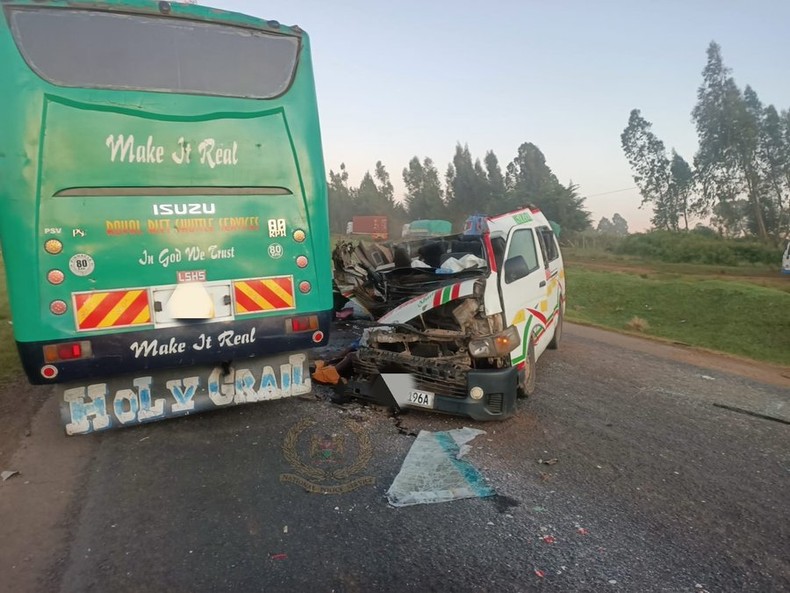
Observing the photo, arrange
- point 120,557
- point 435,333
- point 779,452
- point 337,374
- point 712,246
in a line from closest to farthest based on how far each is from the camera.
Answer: point 120,557
point 779,452
point 435,333
point 337,374
point 712,246

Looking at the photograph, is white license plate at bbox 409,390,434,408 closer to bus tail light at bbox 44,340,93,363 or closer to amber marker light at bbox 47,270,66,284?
bus tail light at bbox 44,340,93,363

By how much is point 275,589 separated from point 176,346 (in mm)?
2136

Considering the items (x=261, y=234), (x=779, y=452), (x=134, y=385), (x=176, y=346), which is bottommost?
(x=779, y=452)

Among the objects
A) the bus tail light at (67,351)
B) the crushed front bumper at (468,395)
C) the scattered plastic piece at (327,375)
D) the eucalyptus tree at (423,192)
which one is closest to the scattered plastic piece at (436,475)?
→ the crushed front bumper at (468,395)

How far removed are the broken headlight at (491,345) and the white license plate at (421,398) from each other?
603mm

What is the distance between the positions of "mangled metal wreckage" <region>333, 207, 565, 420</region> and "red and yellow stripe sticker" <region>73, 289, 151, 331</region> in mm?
2253

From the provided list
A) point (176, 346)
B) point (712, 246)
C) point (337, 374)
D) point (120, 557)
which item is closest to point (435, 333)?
point (337, 374)

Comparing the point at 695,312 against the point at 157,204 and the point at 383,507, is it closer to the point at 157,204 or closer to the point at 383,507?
the point at 383,507

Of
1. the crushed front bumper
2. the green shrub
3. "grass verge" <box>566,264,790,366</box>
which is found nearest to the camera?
the crushed front bumper

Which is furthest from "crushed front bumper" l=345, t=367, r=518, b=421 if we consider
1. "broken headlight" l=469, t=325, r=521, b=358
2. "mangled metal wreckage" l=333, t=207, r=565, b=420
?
"broken headlight" l=469, t=325, r=521, b=358

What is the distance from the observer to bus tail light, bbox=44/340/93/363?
12.3ft

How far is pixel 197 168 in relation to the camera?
418 centimetres

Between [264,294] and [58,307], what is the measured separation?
4.90 feet

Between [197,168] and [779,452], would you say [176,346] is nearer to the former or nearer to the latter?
A: [197,168]
